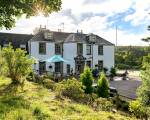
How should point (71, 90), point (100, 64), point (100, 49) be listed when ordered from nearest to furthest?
A: point (71, 90) → point (100, 49) → point (100, 64)

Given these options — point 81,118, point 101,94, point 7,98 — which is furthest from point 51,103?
point 101,94

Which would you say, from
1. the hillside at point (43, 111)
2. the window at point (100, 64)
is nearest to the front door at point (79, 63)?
the window at point (100, 64)

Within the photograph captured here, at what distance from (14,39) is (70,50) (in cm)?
961

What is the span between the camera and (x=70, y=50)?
50.0 m

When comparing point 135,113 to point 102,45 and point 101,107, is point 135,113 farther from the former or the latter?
point 102,45

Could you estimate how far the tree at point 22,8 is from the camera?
13445mm

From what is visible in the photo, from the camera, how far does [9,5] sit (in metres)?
13.4

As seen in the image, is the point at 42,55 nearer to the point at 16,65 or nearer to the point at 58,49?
the point at 58,49

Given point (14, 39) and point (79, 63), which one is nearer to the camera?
point (14, 39)

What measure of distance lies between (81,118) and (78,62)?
130 ft

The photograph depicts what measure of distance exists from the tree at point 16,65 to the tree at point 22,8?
4072 mm

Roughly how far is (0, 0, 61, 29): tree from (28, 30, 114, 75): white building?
31.3m

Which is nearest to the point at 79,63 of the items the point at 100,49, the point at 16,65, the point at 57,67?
the point at 57,67

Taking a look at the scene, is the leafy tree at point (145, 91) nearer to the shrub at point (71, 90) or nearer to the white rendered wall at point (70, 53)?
the shrub at point (71, 90)
